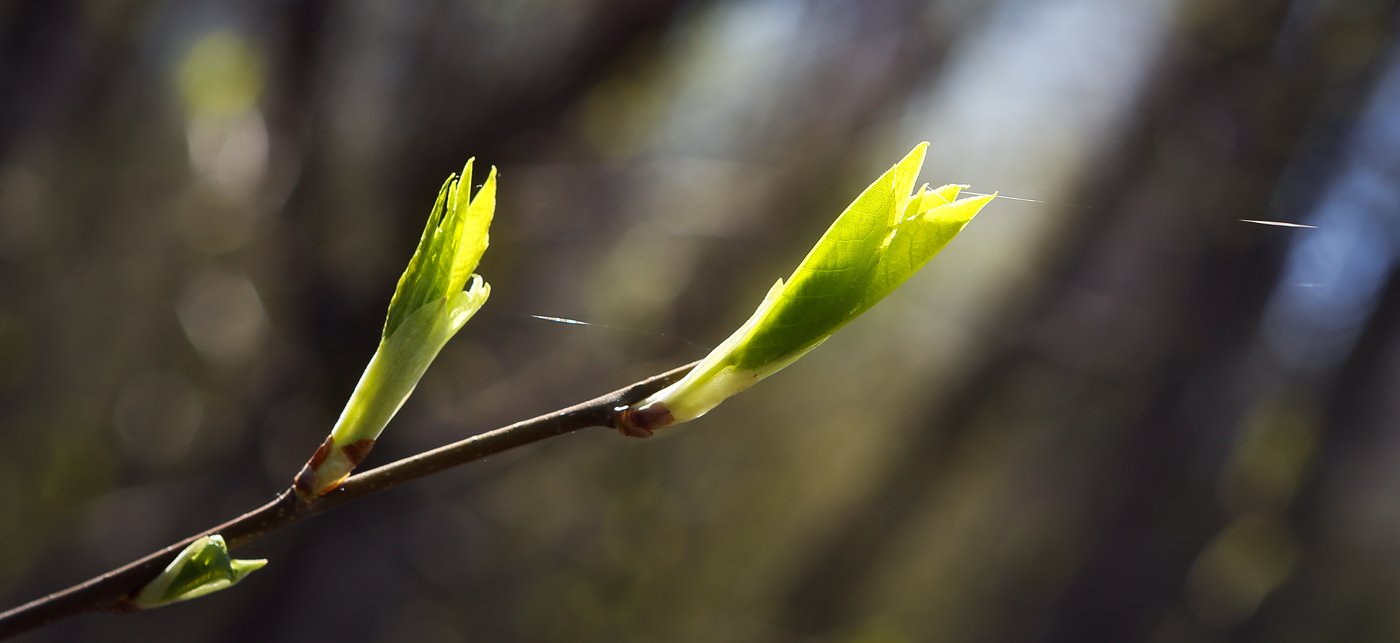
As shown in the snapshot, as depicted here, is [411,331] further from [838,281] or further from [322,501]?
[838,281]

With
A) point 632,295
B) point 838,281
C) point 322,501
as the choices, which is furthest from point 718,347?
point 632,295

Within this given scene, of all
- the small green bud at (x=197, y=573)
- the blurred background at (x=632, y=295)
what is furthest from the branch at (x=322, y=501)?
the blurred background at (x=632, y=295)

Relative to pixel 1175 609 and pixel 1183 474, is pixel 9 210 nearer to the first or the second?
pixel 1183 474

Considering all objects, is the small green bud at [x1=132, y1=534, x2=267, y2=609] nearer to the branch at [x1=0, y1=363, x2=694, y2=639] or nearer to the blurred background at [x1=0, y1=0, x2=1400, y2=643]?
the branch at [x1=0, y1=363, x2=694, y2=639]

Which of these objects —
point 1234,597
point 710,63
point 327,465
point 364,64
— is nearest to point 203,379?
point 364,64

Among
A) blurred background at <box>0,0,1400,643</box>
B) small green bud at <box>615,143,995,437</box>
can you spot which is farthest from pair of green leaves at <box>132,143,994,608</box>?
blurred background at <box>0,0,1400,643</box>

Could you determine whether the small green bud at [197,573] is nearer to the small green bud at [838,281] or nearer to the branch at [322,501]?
the branch at [322,501]
